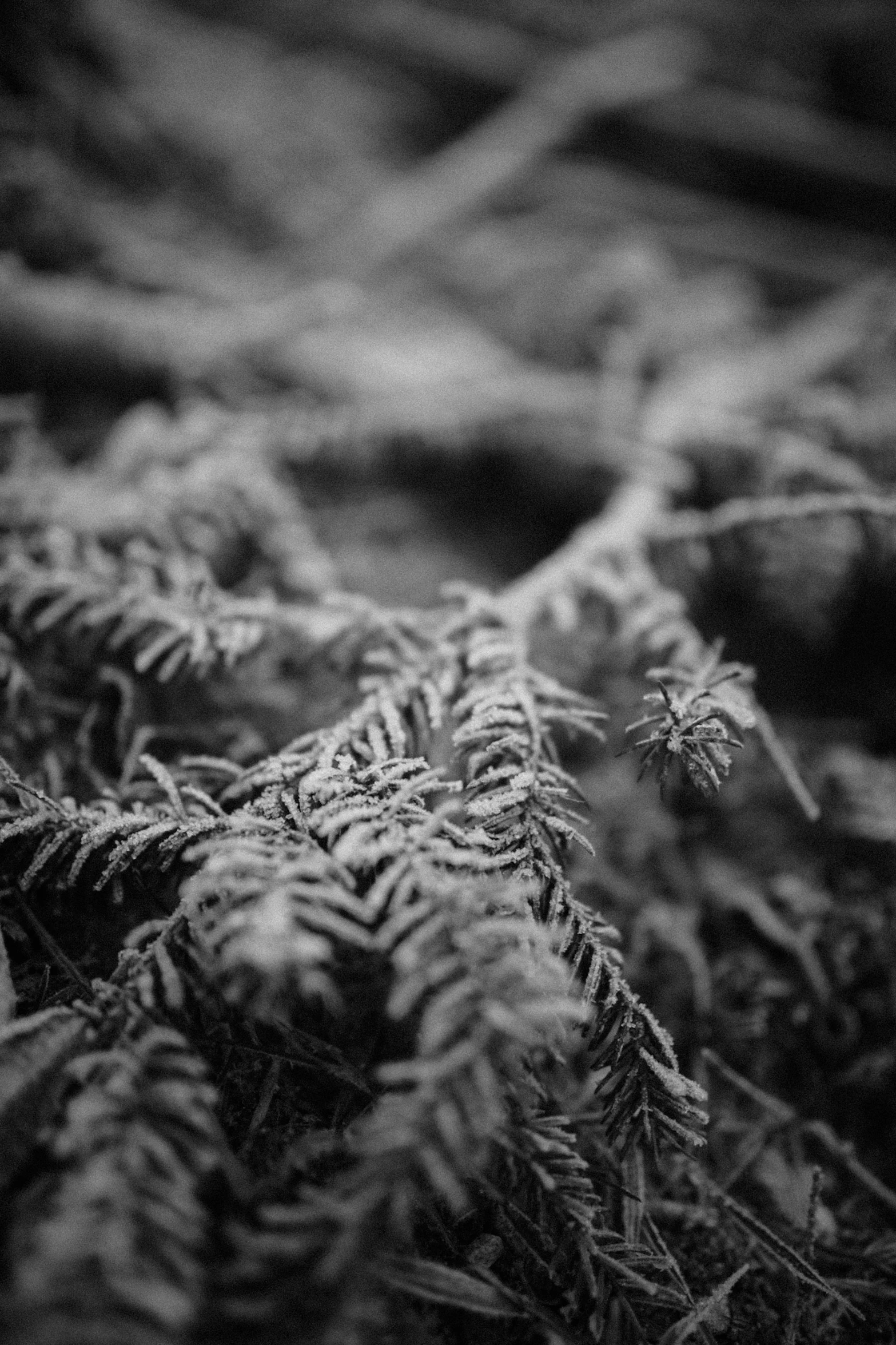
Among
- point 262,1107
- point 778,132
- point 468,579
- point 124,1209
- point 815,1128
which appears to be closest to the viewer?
point 124,1209

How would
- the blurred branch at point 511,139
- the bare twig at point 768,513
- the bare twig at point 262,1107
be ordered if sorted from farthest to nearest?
the blurred branch at point 511,139, the bare twig at point 768,513, the bare twig at point 262,1107

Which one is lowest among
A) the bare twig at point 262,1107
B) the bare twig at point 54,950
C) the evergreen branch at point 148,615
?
the bare twig at point 262,1107

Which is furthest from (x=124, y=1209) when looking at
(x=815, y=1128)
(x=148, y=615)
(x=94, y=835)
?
(x=815, y=1128)

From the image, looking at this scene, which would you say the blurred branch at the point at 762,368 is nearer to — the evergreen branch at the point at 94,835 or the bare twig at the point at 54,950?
the evergreen branch at the point at 94,835

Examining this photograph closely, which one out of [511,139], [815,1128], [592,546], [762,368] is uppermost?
[511,139]

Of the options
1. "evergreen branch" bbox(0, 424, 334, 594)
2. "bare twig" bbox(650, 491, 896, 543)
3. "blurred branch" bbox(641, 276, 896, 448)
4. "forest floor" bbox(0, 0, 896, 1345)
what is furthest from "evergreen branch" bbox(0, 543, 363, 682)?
"blurred branch" bbox(641, 276, 896, 448)

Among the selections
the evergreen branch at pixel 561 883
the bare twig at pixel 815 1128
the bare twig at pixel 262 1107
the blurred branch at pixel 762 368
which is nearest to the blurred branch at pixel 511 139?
the blurred branch at pixel 762 368

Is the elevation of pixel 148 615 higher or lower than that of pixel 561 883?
higher

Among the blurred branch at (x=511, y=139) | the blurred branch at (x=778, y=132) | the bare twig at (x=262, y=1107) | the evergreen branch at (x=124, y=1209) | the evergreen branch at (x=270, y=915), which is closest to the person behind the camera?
the evergreen branch at (x=124, y=1209)

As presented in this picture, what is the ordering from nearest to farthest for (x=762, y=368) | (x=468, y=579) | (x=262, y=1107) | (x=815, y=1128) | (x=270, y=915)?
(x=270, y=915)
(x=262, y=1107)
(x=815, y=1128)
(x=468, y=579)
(x=762, y=368)

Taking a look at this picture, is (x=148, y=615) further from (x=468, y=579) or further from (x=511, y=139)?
(x=511, y=139)

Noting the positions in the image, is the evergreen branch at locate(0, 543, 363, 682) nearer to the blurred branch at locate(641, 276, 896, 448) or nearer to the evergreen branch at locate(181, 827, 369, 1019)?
the evergreen branch at locate(181, 827, 369, 1019)

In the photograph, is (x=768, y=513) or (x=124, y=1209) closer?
(x=124, y=1209)
